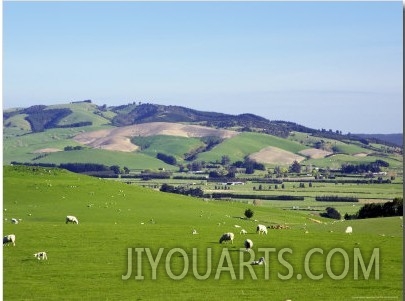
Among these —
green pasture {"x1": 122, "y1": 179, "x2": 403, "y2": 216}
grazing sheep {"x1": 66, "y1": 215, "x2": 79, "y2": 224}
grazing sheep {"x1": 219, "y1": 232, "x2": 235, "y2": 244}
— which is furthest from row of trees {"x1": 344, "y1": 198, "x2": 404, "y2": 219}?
green pasture {"x1": 122, "y1": 179, "x2": 403, "y2": 216}

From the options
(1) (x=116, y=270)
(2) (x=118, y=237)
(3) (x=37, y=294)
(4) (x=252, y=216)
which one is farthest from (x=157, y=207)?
(3) (x=37, y=294)

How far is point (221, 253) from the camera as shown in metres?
37.1

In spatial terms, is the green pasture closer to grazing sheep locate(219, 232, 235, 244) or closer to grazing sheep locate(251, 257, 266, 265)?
grazing sheep locate(219, 232, 235, 244)

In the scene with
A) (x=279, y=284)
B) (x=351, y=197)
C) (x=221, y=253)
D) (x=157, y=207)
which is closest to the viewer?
(x=279, y=284)

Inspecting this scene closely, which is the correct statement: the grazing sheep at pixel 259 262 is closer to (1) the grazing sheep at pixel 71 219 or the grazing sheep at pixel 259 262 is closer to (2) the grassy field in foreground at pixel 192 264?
(2) the grassy field in foreground at pixel 192 264

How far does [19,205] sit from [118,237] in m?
34.0

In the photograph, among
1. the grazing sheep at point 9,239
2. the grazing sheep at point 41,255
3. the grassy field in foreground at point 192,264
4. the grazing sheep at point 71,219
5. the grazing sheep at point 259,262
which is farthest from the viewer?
the grazing sheep at point 71,219

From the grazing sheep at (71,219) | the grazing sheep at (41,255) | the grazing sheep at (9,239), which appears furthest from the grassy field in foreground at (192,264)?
the grazing sheep at (71,219)

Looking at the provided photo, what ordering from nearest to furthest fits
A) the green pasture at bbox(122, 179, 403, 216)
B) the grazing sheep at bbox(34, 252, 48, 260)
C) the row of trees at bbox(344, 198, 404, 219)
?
the grazing sheep at bbox(34, 252, 48, 260) < the row of trees at bbox(344, 198, 404, 219) < the green pasture at bbox(122, 179, 403, 216)

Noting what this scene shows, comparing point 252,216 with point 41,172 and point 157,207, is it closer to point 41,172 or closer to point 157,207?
point 157,207

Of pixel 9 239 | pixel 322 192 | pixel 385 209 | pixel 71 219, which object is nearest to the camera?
pixel 9 239

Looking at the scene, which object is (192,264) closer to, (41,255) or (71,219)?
(41,255)

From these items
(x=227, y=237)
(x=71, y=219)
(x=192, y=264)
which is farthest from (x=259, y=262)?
(x=71, y=219)

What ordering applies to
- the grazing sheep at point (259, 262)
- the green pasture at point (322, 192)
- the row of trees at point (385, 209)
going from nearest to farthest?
the grazing sheep at point (259, 262) < the row of trees at point (385, 209) < the green pasture at point (322, 192)
